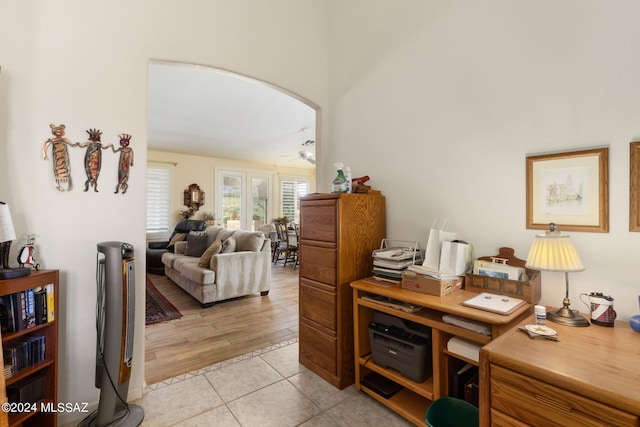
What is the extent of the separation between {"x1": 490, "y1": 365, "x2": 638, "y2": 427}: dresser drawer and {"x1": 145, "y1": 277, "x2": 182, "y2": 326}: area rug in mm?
3358

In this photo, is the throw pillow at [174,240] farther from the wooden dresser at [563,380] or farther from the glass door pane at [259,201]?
the wooden dresser at [563,380]

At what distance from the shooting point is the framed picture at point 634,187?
4.45ft

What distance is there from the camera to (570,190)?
155 cm

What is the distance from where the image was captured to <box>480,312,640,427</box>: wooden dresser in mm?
877

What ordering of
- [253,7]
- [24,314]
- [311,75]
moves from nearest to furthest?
[24,314] → [253,7] → [311,75]

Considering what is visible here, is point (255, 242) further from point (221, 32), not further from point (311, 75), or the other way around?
point (221, 32)

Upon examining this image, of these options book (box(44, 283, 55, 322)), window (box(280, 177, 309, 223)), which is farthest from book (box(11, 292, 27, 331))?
window (box(280, 177, 309, 223))

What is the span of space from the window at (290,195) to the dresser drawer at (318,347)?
6.07 m

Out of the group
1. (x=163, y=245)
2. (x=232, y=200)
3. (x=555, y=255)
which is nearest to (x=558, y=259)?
(x=555, y=255)

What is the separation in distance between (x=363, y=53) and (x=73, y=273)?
2719mm

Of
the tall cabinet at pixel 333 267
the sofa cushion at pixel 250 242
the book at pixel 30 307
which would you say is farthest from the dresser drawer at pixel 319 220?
the sofa cushion at pixel 250 242

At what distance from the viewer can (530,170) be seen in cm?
167

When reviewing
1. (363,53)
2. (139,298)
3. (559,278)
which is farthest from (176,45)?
(559,278)

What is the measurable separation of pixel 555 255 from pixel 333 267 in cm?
126
